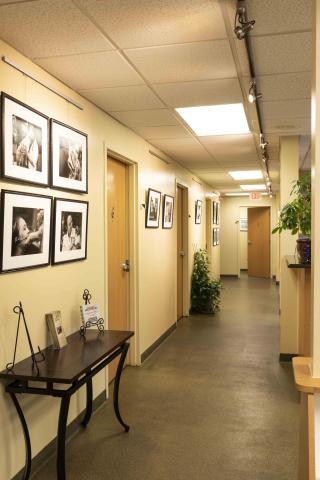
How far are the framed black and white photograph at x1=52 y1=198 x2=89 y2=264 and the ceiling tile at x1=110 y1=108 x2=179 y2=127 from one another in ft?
3.28

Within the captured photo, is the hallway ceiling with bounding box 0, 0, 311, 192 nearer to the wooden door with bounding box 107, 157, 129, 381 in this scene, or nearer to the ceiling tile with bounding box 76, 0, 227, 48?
the ceiling tile with bounding box 76, 0, 227, 48

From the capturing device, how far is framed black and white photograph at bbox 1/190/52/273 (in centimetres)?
230

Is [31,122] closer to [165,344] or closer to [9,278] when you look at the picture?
[9,278]

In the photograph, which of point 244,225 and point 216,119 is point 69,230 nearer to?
point 216,119

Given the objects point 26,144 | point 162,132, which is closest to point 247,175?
point 162,132

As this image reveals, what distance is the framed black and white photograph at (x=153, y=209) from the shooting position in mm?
4871

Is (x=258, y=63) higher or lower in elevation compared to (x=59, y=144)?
higher

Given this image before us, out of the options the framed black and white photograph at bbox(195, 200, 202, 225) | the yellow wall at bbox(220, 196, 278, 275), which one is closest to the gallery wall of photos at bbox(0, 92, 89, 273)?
the framed black and white photograph at bbox(195, 200, 202, 225)

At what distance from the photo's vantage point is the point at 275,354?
508 centimetres

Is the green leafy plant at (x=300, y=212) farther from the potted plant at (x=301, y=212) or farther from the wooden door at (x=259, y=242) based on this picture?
the wooden door at (x=259, y=242)

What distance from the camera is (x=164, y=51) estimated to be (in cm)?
241

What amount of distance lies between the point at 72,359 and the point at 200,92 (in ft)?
6.74

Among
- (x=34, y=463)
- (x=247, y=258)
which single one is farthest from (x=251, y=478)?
(x=247, y=258)

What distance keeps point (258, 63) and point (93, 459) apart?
106 inches
